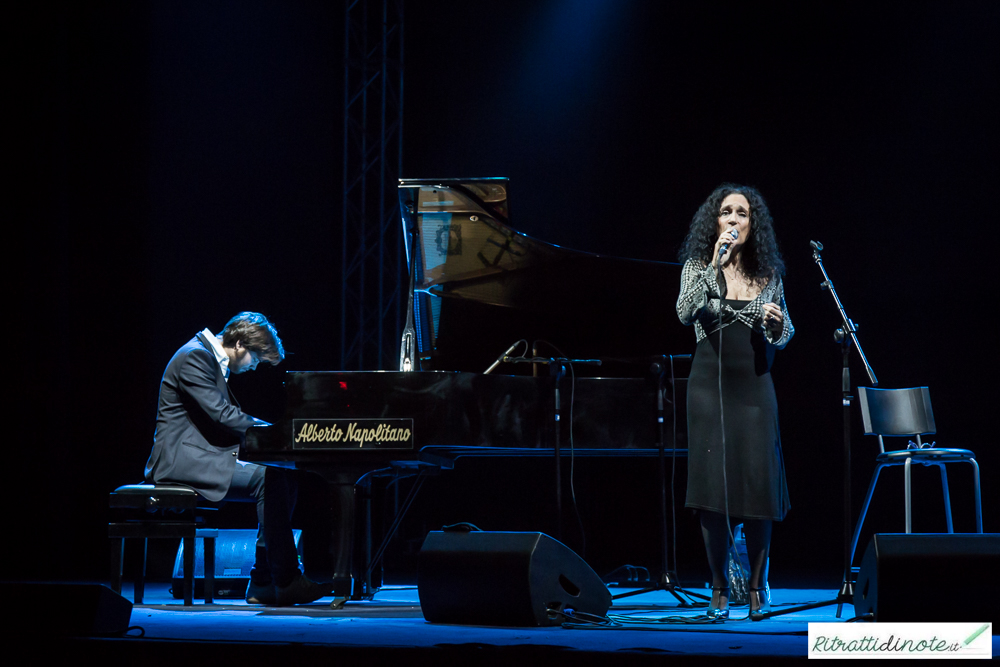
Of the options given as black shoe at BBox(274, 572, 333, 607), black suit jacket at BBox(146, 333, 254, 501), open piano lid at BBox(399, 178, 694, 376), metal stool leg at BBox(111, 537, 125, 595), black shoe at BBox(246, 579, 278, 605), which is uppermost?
open piano lid at BBox(399, 178, 694, 376)

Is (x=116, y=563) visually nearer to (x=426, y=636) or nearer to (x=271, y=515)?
(x=271, y=515)

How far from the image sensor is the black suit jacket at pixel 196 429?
13.3 ft

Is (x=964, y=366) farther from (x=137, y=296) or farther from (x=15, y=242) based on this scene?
(x=15, y=242)

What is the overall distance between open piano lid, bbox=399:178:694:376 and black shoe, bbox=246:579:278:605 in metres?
1.17

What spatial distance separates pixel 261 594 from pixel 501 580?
69.9 inches

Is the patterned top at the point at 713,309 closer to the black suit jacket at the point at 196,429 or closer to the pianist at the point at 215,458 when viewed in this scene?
the pianist at the point at 215,458

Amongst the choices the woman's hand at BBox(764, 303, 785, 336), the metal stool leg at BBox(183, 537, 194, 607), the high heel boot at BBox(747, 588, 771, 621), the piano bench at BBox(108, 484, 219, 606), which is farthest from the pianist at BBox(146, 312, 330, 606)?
the woman's hand at BBox(764, 303, 785, 336)

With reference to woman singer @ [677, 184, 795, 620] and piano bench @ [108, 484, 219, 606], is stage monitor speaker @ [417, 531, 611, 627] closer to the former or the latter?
woman singer @ [677, 184, 795, 620]

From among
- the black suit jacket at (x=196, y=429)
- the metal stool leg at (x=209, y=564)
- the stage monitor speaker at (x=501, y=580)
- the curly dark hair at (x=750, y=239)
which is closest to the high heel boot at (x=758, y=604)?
the stage monitor speaker at (x=501, y=580)

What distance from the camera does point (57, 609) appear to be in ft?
7.39

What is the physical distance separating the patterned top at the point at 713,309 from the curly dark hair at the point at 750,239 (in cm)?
8

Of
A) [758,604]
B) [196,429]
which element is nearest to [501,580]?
→ [758,604]

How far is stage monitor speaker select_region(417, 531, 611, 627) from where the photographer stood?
264 centimetres

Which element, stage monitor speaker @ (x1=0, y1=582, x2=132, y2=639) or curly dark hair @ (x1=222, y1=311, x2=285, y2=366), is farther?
curly dark hair @ (x1=222, y1=311, x2=285, y2=366)
